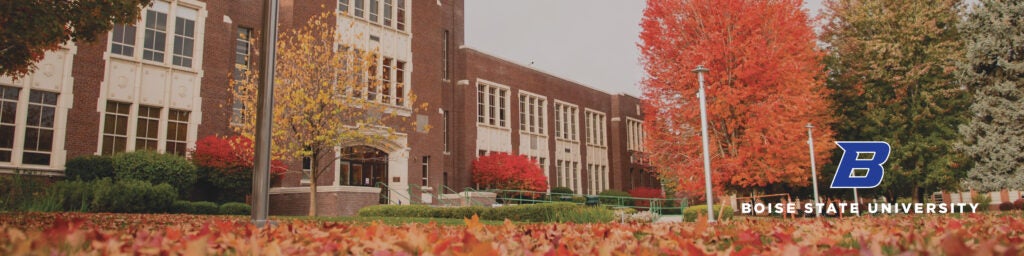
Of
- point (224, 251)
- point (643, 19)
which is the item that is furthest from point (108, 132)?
point (224, 251)

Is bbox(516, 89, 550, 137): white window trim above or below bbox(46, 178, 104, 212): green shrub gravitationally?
above

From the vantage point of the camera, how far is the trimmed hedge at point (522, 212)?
14648 mm

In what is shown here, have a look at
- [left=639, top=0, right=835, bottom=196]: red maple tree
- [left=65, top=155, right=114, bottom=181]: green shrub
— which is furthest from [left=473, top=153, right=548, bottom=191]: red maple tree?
[left=65, top=155, right=114, bottom=181]: green shrub

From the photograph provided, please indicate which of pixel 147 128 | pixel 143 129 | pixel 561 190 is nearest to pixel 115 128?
pixel 143 129

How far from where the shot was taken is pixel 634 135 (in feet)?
153

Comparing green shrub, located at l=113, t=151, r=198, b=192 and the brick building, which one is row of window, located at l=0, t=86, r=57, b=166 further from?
green shrub, located at l=113, t=151, r=198, b=192

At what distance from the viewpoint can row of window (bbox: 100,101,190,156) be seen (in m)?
20.0

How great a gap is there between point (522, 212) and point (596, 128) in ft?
88.8

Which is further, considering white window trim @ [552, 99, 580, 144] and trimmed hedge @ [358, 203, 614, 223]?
white window trim @ [552, 99, 580, 144]

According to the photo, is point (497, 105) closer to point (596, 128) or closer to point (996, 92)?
point (596, 128)

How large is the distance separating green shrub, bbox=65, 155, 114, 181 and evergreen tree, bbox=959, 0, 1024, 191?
28.5 metres

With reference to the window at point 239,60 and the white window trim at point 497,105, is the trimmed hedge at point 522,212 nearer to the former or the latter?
the window at point 239,60

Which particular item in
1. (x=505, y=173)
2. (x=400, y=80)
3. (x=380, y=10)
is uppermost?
(x=380, y=10)

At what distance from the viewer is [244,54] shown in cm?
2458
